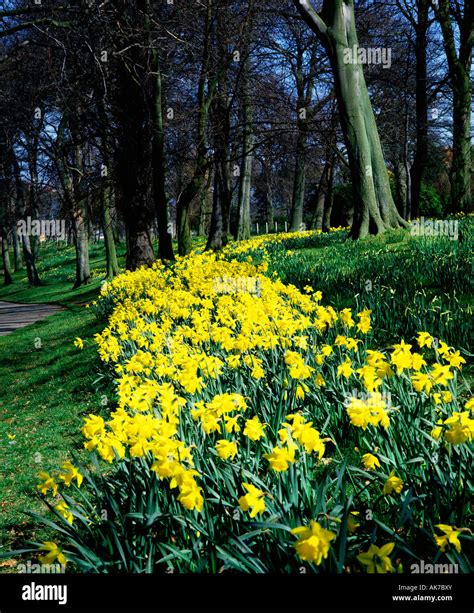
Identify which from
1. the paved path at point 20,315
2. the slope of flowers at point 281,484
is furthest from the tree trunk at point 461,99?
the slope of flowers at point 281,484

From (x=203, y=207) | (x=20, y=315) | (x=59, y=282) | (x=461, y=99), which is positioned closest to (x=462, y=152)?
(x=461, y=99)

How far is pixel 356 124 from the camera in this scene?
30.6 feet

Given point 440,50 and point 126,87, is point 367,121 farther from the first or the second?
point 440,50

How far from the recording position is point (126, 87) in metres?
12.2

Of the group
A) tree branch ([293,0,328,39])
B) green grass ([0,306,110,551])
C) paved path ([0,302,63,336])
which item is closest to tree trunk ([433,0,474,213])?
tree branch ([293,0,328,39])

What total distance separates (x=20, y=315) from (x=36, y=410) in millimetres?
11890

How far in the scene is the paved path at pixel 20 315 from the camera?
13945 mm

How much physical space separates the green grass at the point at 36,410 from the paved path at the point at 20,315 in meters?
4.00

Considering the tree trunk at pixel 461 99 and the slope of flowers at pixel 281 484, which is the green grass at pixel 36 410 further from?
the tree trunk at pixel 461 99

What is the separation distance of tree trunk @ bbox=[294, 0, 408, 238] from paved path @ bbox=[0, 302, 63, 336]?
8.82 metres

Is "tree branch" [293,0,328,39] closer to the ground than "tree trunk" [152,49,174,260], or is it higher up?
higher up

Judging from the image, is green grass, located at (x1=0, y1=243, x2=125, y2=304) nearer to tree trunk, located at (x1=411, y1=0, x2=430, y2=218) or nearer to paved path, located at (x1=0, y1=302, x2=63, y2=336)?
paved path, located at (x1=0, y1=302, x2=63, y2=336)

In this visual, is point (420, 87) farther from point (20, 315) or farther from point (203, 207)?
point (203, 207)

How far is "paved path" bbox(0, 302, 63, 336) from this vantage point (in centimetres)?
1395
